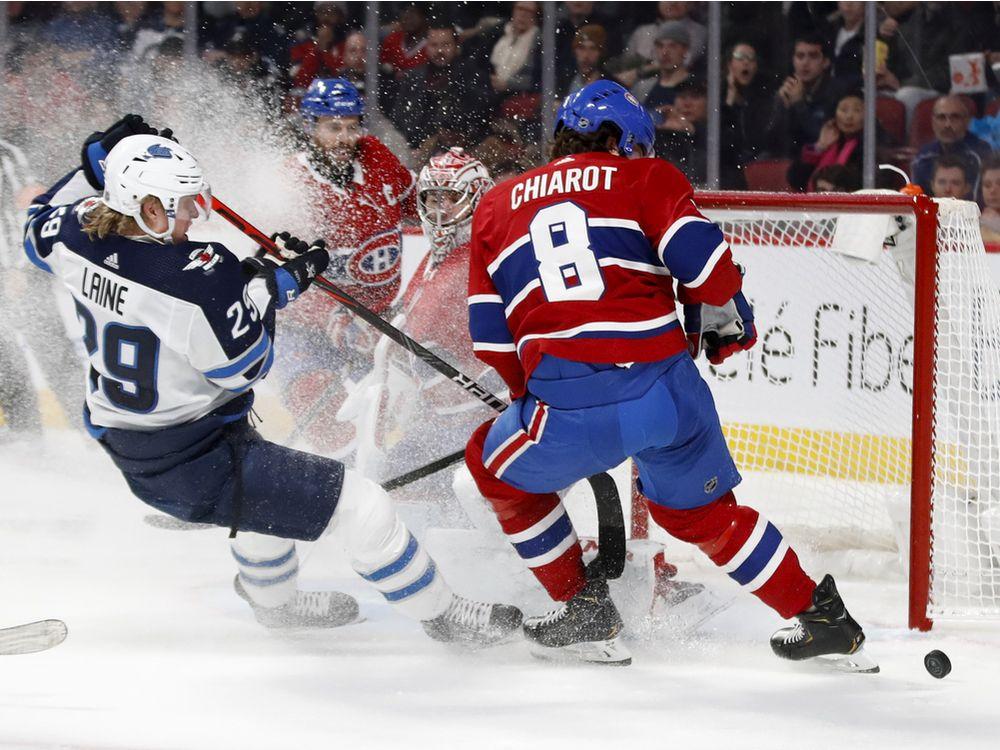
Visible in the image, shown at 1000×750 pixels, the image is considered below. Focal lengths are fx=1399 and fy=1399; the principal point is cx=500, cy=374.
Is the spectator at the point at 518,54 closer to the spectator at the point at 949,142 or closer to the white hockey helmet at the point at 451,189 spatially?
the spectator at the point at 949,142

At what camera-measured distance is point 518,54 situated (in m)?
5.75

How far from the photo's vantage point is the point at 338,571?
3.72 meters

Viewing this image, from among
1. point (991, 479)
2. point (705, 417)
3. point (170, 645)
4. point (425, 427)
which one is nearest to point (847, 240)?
point (991, 479)

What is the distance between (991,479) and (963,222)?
632mm

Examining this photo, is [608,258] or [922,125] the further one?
[922,125]

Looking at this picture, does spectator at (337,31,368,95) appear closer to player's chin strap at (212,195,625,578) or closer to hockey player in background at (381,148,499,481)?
hockey player in background at (381,148,499,481)

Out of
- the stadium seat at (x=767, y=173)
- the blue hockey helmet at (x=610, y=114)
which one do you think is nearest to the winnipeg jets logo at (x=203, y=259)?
the blue hockey helmet at (x=610, y=114)

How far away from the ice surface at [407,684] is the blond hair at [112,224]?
90cm

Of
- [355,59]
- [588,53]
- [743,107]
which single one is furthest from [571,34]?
[355,59]

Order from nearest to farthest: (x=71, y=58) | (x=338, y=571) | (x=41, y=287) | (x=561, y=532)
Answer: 1. (x=561, y=532)
2. (x=338, y=571)
3. (x=41, y=287)
4. (x=71, y=58)

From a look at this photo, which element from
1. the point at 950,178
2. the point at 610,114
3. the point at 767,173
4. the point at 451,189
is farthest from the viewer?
Answer: the point at 767,173

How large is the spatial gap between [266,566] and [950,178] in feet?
10.7

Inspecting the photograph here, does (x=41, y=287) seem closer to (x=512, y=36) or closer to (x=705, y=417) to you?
(x=512, y=36)

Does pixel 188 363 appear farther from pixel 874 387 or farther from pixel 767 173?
pixel 767 173
